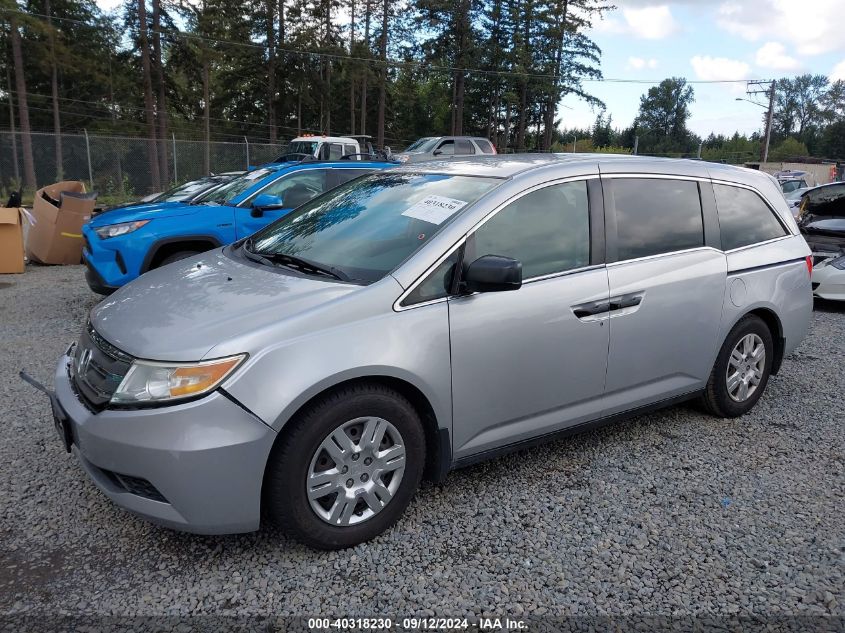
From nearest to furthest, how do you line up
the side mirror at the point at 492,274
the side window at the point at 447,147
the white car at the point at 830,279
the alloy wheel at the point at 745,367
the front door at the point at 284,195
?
the side mirror at the point at 492,274, the alloy wheel at the point at 745,367, the front door at the point at 284,195, the white car at the point at 830,279, the side window at the point at 447,147

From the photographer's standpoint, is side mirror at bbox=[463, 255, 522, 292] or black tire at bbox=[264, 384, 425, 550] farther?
side mirror at bbox=[463, 255, 522, 292]

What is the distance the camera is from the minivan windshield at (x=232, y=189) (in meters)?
7.50

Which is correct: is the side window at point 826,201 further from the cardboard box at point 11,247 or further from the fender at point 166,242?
the cardboard box at point 11,247

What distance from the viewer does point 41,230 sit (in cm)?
1007

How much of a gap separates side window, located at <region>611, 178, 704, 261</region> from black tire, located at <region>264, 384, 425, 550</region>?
5.12 ft

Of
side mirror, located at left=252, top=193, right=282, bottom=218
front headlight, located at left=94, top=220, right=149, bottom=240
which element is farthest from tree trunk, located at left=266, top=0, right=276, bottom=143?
side mirror, located at left=252, top=193, right=282, bottom=218

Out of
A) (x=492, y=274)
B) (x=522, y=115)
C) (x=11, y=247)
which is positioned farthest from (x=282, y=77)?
(x=492, y=274)

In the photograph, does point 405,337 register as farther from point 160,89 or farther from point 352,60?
point 352,60

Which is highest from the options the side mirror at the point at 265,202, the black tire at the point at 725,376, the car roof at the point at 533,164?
the car roof at the point at 533,164

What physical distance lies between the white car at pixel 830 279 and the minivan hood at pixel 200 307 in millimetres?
7271

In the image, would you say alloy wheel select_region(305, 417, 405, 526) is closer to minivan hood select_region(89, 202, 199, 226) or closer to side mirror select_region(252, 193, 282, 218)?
side mirror select_region(252, 193, 282, 218)

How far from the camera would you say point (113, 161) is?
890 inches

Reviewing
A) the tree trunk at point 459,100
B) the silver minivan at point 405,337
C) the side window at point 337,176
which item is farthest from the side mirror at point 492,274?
the tree trunk at point 459,100

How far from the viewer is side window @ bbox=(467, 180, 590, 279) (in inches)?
121
